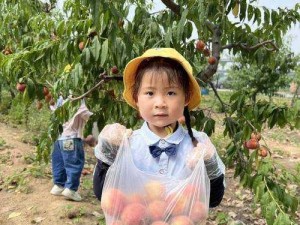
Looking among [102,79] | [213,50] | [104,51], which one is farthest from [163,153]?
[213,50]

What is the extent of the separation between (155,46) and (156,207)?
111 centimetres

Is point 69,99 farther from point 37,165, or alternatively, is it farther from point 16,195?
point 37,165

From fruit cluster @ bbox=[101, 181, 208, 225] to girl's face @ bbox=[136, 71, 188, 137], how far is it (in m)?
0.21

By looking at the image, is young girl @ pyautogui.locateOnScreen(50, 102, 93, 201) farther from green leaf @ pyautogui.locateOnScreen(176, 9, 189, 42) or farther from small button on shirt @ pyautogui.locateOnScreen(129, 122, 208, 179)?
small button on shirt @ pyautogui.locateOnScreen(129, 122, 208, 179)

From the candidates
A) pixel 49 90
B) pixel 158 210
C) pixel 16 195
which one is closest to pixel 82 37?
pixel 49 90

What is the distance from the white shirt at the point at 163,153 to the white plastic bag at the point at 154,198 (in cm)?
8

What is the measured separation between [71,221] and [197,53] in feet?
5.84

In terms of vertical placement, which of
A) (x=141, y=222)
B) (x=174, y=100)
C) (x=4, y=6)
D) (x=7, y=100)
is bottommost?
(x=7, y=100)

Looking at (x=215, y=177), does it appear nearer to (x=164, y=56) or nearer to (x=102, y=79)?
(x=164, y=56)

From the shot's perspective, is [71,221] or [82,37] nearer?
[82,37]

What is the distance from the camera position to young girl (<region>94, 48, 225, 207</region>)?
138cm

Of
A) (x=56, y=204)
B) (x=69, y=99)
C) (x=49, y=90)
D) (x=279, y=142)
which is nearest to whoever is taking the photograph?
(x=69, y=99)

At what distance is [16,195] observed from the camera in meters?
4.21

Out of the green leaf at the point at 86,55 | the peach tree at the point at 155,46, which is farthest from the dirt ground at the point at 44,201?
the green leaf at the point at 86,55
